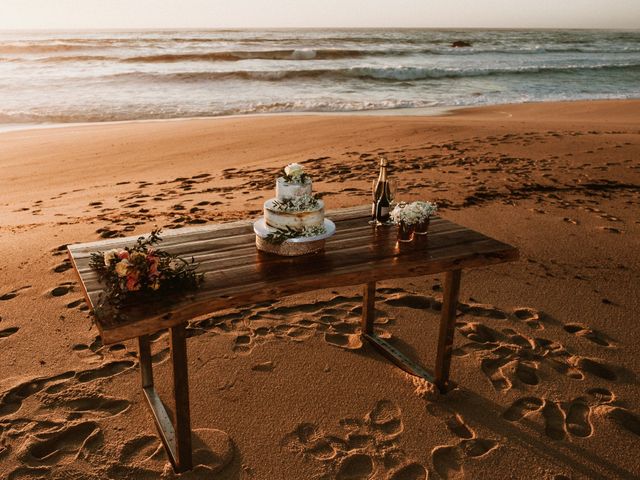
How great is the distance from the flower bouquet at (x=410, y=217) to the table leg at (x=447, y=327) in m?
0.30

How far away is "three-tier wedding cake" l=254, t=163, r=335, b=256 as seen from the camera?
2611 millimetres

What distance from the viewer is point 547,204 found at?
610cm

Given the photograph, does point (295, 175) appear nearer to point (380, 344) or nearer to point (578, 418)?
point (380, 344)

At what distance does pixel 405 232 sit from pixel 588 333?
1.73 m

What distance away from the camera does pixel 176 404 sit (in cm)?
240

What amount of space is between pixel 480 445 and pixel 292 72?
67.3 ft

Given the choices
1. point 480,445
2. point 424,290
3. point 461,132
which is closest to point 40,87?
point 461,132

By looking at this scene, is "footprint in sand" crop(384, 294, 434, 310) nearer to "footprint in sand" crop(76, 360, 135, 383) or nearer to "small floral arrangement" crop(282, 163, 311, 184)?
"small floral arrangement" crop(282, 163, 311, 184)

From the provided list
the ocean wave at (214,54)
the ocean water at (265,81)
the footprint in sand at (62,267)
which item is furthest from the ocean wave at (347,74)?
the footprint in sand at (62,267)

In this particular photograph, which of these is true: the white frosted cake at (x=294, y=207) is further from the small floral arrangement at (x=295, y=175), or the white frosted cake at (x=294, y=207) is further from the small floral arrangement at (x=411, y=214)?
the small floral arrangement at (x=411, y=214)

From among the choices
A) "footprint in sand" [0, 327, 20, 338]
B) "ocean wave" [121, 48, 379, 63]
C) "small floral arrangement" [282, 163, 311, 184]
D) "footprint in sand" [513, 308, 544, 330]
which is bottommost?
"footprint in sand" [0, 327, 20, 338]

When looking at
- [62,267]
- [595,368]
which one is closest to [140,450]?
[62,267]

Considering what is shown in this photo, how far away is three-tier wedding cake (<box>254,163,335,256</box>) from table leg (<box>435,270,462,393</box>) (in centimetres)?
76

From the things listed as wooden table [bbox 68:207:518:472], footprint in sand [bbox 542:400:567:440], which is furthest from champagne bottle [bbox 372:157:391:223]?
footprint in sand [bbox 542:400:567:440]
